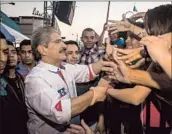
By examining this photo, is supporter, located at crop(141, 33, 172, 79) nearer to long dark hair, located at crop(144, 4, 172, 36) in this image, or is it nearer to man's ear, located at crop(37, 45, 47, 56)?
long dark hair, located at crop(144, 4, 172, 36)

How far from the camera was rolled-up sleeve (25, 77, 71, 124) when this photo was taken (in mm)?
1194

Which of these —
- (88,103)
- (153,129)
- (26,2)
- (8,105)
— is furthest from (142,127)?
(26,2)

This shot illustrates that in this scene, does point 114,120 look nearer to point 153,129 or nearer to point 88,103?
point 153,129

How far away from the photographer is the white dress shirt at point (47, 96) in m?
1.20

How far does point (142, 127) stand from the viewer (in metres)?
1.78

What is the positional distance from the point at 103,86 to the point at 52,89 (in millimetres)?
243

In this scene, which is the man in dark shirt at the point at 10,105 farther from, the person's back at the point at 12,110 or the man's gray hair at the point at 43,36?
the man's gray hair at the point at 43,36

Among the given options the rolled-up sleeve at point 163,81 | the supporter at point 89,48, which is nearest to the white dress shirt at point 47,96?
Answer: the rolled-up sleeve at point 163,81

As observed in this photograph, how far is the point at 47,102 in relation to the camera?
1.21 meters

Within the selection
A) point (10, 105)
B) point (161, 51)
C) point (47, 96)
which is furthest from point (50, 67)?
point (161, 51)

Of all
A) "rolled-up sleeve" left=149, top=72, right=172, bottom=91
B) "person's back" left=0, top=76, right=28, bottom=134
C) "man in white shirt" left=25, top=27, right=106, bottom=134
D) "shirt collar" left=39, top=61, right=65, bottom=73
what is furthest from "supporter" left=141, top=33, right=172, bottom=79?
"person's back" left=0, top=76, right=28, bottom=134

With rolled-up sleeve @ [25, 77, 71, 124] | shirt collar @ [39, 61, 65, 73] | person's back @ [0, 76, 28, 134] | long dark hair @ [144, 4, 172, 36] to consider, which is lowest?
person's back @ [0, 76, 28, 134]

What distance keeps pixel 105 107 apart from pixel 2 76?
2.29 ft

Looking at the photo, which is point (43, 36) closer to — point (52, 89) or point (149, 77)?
point (52, 89)
